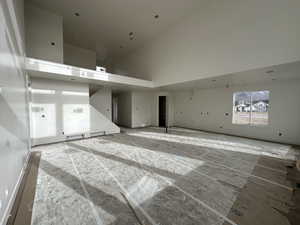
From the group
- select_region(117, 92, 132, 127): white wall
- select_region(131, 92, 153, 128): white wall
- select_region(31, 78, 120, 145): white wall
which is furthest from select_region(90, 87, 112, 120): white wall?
select_region(131, 92, 153, 128): white wall

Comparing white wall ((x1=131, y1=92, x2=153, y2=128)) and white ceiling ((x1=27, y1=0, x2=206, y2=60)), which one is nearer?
white ceiling ((x1=27, y1=0, x2=206, y2=60))

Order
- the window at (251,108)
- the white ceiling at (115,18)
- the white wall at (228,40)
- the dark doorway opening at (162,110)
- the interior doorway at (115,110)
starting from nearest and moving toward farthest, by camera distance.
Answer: the white wall at (228,40) → the white ceiling at (115,18) → the window at (251,108) → the dark doorway opening at (162,110) → the interior doorway at (115,110)

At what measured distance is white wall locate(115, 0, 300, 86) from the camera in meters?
3.47

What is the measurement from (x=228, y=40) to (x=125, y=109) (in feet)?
23.9

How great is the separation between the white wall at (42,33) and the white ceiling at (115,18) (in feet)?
1.01

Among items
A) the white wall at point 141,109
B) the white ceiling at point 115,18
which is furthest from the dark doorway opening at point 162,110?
the white ceiling at point 115,18

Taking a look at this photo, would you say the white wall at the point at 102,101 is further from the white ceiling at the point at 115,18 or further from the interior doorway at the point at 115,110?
the white ceiling at the point at 115,18

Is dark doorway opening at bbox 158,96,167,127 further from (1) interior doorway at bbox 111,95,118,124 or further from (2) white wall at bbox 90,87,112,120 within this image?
(2) white wall at bbox 90,87,112,120

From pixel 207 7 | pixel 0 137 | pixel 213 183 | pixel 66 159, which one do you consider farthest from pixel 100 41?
pixel 213 183

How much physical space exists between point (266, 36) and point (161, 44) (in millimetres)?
4703

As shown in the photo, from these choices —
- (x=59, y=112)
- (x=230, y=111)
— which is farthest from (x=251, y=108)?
(x=59, y=112)

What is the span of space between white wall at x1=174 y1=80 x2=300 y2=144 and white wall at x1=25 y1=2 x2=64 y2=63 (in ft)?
24.7

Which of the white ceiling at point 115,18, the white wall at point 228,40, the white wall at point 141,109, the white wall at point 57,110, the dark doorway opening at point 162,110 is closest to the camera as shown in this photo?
the white wall at point 228,40

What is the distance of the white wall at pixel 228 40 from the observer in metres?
3.47
